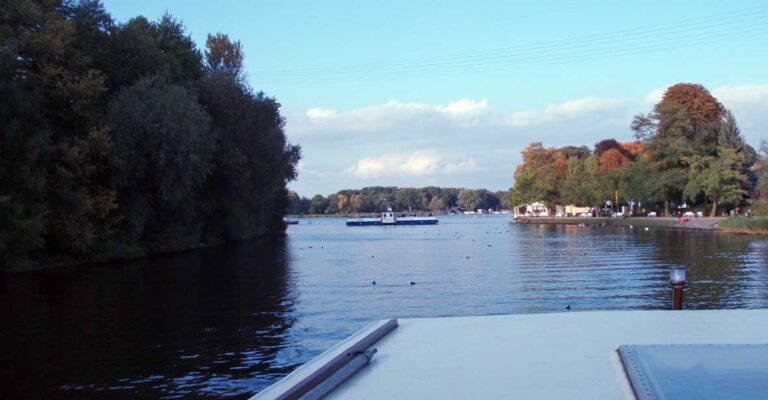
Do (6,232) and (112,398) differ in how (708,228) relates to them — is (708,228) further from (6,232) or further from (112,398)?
(112,398)

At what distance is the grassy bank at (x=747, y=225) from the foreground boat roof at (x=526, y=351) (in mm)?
52027

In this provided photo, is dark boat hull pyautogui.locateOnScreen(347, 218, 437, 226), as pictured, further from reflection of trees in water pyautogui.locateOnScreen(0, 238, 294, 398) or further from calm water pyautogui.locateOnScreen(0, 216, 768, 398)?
reflection of trees in water pyautogui.locateOnScreen(0, 238, 294, 398)

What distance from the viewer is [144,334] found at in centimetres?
1442

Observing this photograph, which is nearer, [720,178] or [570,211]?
[720,178]

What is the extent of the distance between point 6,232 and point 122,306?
439 inches

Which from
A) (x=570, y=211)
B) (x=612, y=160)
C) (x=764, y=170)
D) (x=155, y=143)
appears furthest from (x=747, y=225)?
(x=570, y=211)

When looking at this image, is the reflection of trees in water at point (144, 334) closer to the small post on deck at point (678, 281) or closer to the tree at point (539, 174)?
the small post on deck at point (678, 281)

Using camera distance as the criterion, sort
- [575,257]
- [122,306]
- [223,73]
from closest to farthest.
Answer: [122,306], [575,257], [223,73]

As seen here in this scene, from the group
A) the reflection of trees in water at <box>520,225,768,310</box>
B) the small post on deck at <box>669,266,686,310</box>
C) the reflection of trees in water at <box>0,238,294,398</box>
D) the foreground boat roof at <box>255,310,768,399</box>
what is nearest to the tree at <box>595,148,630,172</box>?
the reflection of trees in water at <box>520,225,768,310</box>

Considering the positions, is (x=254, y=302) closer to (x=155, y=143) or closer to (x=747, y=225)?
(x=155, y=143)

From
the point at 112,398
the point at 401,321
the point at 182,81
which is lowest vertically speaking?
the point at 112,398

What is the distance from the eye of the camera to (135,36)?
4003cm

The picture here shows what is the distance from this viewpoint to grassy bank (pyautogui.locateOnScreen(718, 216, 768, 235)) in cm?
5316

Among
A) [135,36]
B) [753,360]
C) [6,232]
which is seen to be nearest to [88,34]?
[135,36]
